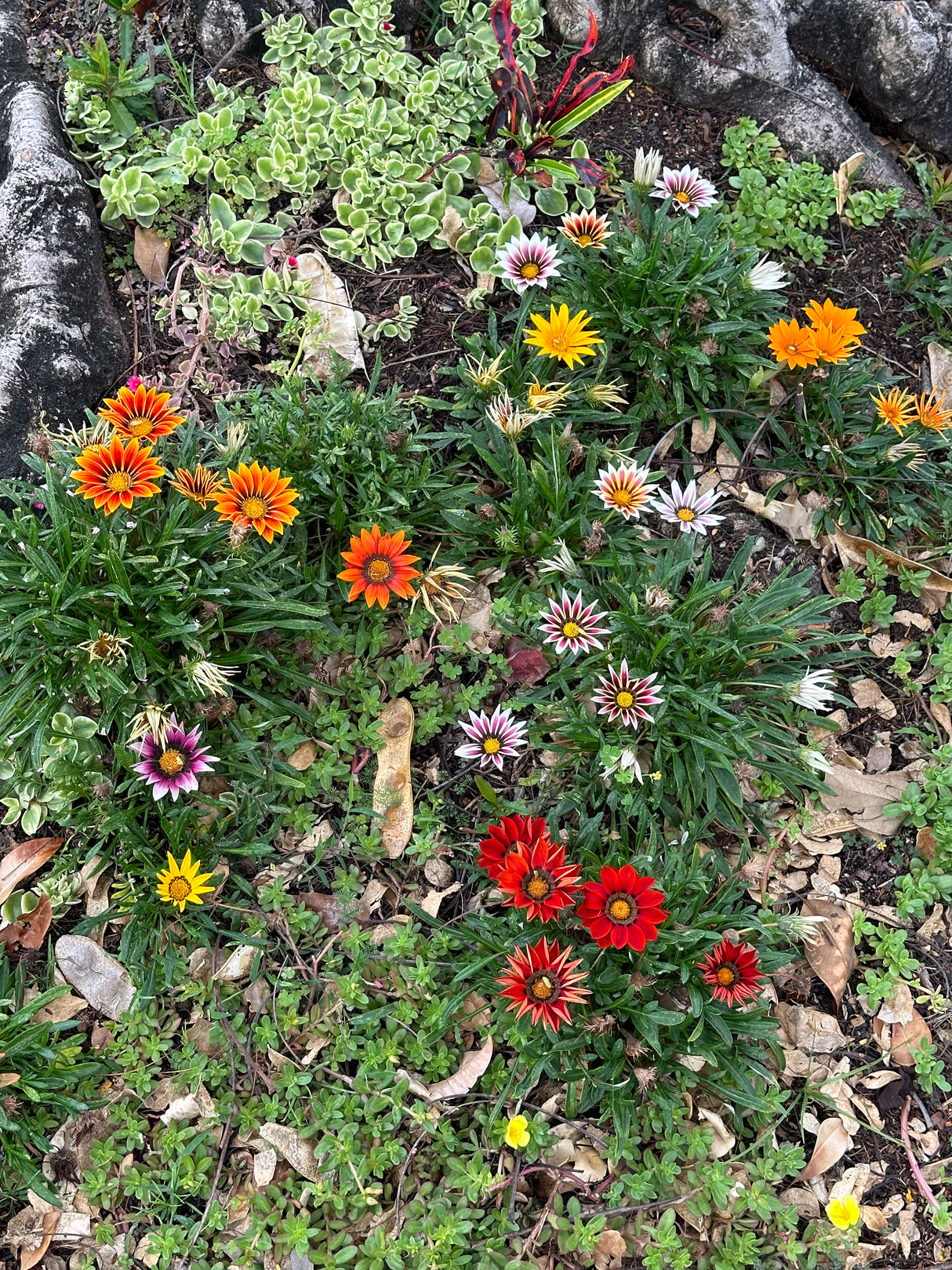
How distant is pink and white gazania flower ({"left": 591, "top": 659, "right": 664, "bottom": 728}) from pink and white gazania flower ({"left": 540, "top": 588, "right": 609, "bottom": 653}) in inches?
4.2

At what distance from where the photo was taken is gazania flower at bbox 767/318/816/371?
8.63ft

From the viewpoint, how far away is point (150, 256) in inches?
121

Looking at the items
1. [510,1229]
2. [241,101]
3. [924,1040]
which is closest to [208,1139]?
[510,1229]

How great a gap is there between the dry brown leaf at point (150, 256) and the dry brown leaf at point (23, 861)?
1.81m

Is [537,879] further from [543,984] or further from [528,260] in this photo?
[528,260]

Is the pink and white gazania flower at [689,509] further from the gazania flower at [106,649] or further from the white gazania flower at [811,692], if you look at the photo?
the gazania flower at [106,649]

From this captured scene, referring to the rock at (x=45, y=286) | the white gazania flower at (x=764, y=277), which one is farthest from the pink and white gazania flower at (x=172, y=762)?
the white gazania flower at (x=764, y=277)

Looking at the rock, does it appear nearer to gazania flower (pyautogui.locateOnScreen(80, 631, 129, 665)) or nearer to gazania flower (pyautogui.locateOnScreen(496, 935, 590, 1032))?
gazania flower (pyautogui.locateOnScreen(80, 631, 129, 665))

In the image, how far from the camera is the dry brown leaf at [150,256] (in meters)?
3.07

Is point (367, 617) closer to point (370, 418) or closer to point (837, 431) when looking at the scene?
point (370, 418)

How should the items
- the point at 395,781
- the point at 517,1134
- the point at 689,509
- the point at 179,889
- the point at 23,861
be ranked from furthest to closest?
1. the point at 689,509
2. the point at 395,781
3. the point at 23,861
4. the point at 179,889
5. the point at 517,1134

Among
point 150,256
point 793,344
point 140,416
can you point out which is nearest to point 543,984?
point 140,416

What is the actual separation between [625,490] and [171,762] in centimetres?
141

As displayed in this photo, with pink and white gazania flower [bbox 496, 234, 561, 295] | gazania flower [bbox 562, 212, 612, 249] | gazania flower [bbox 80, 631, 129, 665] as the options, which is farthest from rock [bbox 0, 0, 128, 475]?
gazania flower [bbox 562, 212, 612, 249]
